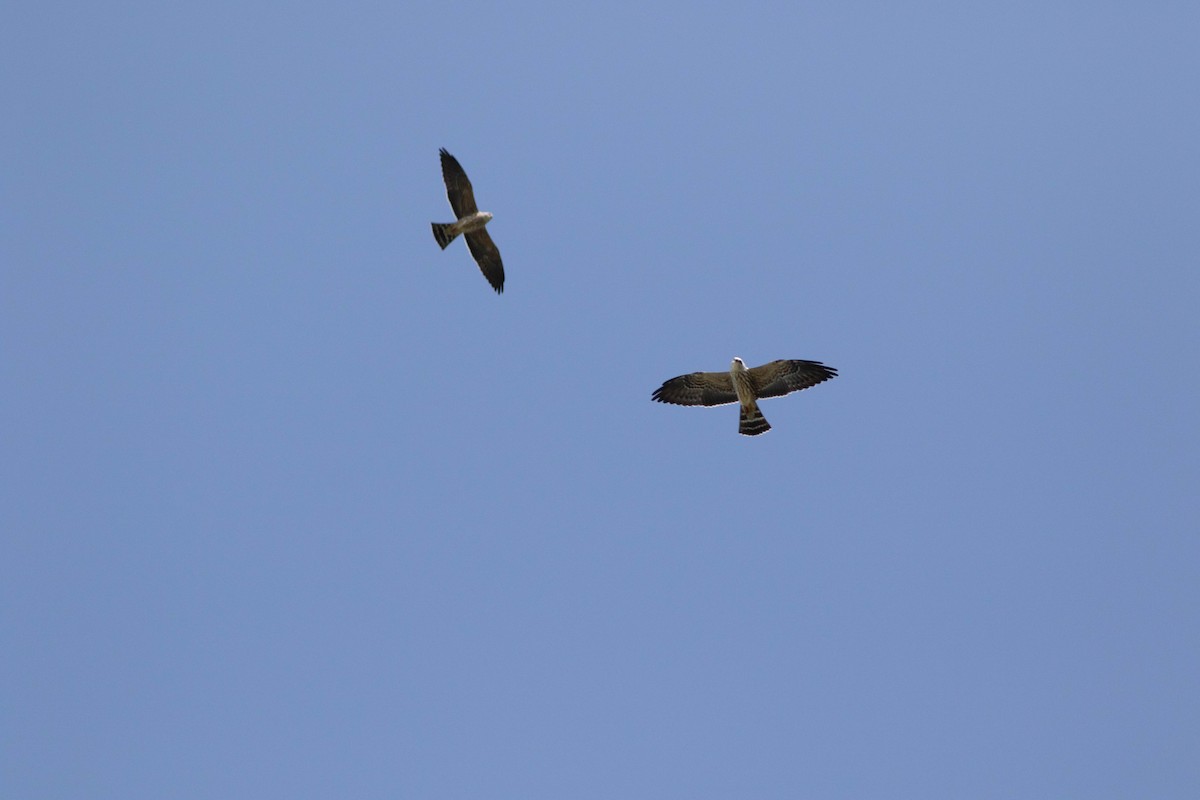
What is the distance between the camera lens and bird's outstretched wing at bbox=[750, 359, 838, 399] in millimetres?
18281

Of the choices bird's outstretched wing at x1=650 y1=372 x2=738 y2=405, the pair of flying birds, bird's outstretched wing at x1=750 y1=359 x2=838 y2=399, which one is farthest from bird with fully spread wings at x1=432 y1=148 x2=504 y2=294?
bird's outstretched wing at x1=750 y1=359 x2=838 y2=399

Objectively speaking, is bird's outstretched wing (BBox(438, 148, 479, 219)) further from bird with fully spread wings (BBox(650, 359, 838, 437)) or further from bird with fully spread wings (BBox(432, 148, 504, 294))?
bird with fully spread wings (BBox(650, 359, 838, 437))

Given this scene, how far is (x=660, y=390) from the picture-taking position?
1886 centimetres

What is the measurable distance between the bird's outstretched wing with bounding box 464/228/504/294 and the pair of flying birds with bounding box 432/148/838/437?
0.02m

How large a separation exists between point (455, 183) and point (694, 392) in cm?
535

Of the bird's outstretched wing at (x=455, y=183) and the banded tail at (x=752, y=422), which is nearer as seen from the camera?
the banded tail at (x=752, y=422)

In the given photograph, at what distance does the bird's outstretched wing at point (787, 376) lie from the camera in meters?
18.3

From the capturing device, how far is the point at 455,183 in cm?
1981

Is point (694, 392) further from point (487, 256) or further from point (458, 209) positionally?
point (458, 209)

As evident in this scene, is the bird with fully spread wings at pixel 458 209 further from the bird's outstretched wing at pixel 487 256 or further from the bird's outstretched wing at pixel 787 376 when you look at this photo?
the bird's outstretched wing at pixel 787 376

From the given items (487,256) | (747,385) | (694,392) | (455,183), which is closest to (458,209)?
(455,183)

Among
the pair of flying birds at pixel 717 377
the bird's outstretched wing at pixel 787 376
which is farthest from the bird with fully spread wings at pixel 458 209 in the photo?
the bird's outstretched wing at pixel 787 376

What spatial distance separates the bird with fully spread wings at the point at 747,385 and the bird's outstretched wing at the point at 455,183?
4.67 meters

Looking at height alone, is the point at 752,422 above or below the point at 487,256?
below
